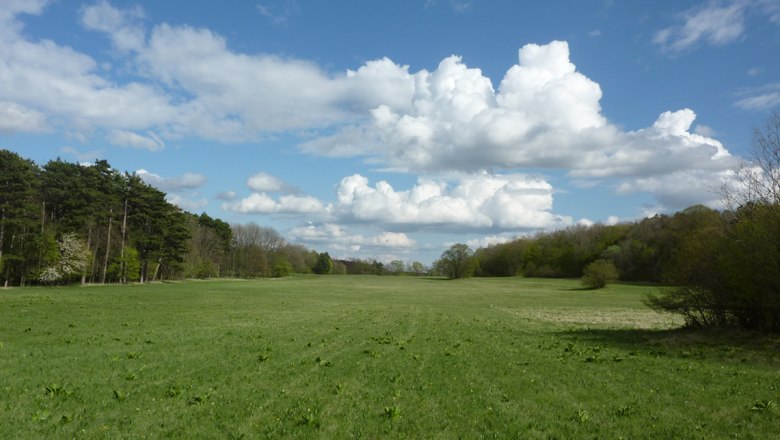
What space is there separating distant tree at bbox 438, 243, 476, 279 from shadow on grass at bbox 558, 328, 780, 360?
145933 mm

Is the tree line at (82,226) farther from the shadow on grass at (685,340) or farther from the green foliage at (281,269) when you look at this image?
the shadow on grass at (685,340)

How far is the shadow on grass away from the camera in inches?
679

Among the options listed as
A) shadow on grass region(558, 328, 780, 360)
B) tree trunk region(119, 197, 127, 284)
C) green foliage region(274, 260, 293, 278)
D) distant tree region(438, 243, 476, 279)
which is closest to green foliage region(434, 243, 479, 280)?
distant tree region(438, 243, 476, 279)

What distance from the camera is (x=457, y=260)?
17425cm

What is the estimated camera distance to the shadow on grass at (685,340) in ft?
56.5

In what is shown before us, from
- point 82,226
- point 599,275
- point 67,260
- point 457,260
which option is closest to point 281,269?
point 457,260

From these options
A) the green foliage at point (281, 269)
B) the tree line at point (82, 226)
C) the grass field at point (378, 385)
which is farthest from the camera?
the green foliage at point (281, 269)

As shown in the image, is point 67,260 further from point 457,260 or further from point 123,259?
point 457,260

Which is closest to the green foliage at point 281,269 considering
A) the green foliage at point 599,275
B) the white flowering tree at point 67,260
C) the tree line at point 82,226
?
the tree line at point 82,226

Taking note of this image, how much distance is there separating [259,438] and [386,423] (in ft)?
7.61

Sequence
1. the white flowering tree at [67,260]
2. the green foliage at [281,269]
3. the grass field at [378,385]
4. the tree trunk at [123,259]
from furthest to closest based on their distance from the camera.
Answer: the green foliage at [281,269] < the tree trunk at [123,259] < the white flowering tree at [67,260] < the grass field at [378,385]

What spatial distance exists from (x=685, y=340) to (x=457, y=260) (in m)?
155

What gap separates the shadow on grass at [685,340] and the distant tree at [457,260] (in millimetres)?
145933

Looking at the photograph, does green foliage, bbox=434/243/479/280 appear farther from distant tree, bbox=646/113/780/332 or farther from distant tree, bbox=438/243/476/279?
distant tree, bbox=646/113/780/332
